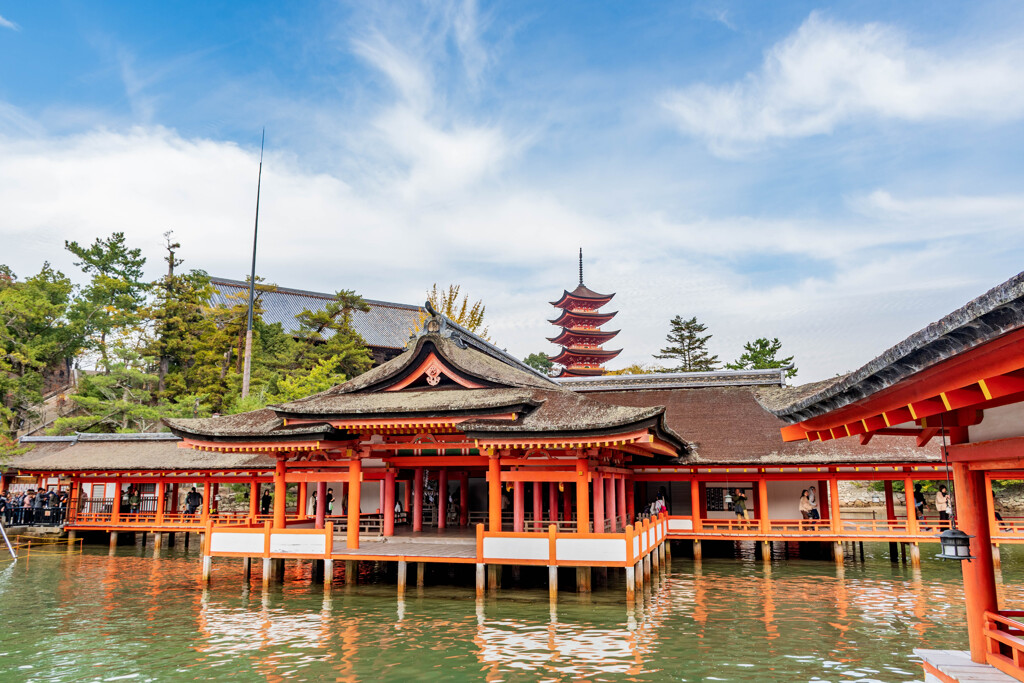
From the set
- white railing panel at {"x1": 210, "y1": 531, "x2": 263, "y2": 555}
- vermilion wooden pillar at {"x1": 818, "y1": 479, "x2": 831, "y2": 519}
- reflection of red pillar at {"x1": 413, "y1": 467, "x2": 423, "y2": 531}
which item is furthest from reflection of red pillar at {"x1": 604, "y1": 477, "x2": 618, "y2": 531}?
white railing panel at {"x1": 210, "y1": 531, "x2": 263, "y2": 555}

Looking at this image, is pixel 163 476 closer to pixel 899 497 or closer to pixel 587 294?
pixel 587 294

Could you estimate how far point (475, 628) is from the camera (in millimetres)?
14102

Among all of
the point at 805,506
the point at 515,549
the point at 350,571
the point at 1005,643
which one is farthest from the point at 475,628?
the point at 805,506

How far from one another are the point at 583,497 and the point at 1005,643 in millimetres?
Result: 11321

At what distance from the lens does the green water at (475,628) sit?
11234mm

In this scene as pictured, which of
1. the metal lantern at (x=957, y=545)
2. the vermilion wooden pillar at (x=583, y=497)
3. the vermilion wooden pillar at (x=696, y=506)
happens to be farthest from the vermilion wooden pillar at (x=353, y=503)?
the metal lantern at (x=957, y=545)

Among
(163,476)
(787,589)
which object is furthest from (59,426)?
(787,589)

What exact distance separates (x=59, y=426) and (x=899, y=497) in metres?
52.9

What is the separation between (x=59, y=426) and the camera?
34906 millimetres

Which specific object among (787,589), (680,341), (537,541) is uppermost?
(680,341)

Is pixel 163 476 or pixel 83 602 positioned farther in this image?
pixel 163 476

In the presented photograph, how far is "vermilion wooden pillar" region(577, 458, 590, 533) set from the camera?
17031 millimetres

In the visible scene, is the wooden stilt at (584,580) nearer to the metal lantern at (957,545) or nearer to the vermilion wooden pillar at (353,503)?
the vermilion wooden pillar at (353,503)

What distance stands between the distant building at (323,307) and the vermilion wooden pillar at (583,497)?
37.3 m
